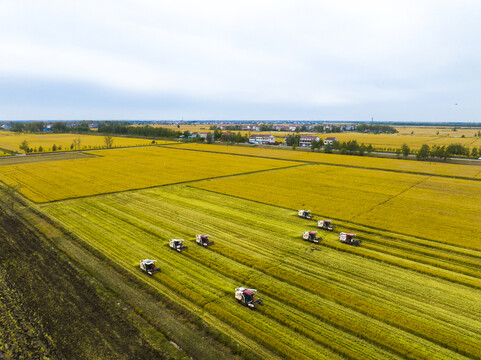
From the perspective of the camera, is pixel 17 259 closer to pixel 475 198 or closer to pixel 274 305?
pixel 274 305

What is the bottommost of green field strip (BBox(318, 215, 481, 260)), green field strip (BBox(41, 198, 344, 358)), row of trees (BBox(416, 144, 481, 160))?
green field strip (BBox(41, 198, 344, 358))

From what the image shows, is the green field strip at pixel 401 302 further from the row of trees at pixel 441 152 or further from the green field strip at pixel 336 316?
the row of trees at pixel 441 152

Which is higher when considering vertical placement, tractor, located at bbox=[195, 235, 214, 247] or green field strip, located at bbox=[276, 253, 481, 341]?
tractor, located at bbox=[195, 235, 214, 247]

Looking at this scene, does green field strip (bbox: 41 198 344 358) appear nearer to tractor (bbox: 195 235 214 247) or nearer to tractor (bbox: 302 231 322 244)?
tractor (bbox: 195 235 214 247)

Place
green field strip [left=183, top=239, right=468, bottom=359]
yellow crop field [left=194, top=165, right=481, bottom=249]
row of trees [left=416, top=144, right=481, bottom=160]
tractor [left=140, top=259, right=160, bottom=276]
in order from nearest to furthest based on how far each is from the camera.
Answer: green field strip [left=183, top=239, right=468, bottom=359] < tractor [left=140, top=259, right=160, bottom=276] < yellow crop field [left=194, top=165, right=481, bottom=249] < row of trees [left=416, top=144, right=481, bottom=160]

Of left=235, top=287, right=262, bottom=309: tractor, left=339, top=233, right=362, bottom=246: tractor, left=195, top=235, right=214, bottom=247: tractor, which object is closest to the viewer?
left=235, top=287, right=262, bottom=309: tractor

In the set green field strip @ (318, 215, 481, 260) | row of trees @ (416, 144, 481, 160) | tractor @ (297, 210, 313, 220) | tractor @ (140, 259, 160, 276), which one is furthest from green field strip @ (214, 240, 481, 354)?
row of trees @ (416, 144, 481, 160)

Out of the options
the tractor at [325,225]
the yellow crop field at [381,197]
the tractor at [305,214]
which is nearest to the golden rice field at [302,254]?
the yellow crop field at [381,197]
